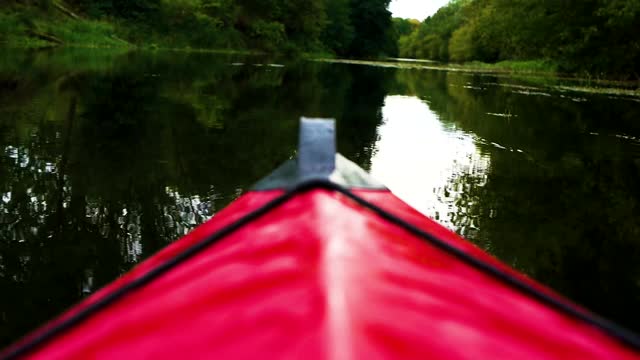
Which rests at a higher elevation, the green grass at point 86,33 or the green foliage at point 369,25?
the green foliage at point 369,25

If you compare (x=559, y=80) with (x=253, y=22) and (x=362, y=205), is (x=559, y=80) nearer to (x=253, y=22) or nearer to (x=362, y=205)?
(x=362, y=205)

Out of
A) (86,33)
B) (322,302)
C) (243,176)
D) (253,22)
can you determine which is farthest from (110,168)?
(253,22)

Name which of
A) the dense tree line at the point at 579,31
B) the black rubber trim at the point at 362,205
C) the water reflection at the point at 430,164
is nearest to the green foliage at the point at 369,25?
the dense tree line at the point at 579,31

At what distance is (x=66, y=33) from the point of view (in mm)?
32500

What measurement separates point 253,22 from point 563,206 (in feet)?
158

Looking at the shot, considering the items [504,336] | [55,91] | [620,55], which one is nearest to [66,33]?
[55,91]

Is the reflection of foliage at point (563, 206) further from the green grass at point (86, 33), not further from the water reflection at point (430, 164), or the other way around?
the green grass at point (86, 33)

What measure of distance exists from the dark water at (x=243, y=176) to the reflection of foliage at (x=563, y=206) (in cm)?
2

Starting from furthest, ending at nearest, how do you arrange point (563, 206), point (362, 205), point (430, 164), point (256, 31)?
point (256, 31), point (430, 164), point (563, 206), point (362, 205)

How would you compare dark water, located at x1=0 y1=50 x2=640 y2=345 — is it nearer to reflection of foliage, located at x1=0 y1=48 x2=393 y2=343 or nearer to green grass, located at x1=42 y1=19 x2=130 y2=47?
reflection of foliage, located at x1=0 y1=48 x2=393 y2=343

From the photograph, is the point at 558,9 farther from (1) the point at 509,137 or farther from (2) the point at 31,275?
(2) the point at 31,275

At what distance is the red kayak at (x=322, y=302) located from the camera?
45.5 inches

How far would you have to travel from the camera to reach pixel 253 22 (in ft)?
167

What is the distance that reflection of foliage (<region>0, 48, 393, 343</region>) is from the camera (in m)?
3.49
